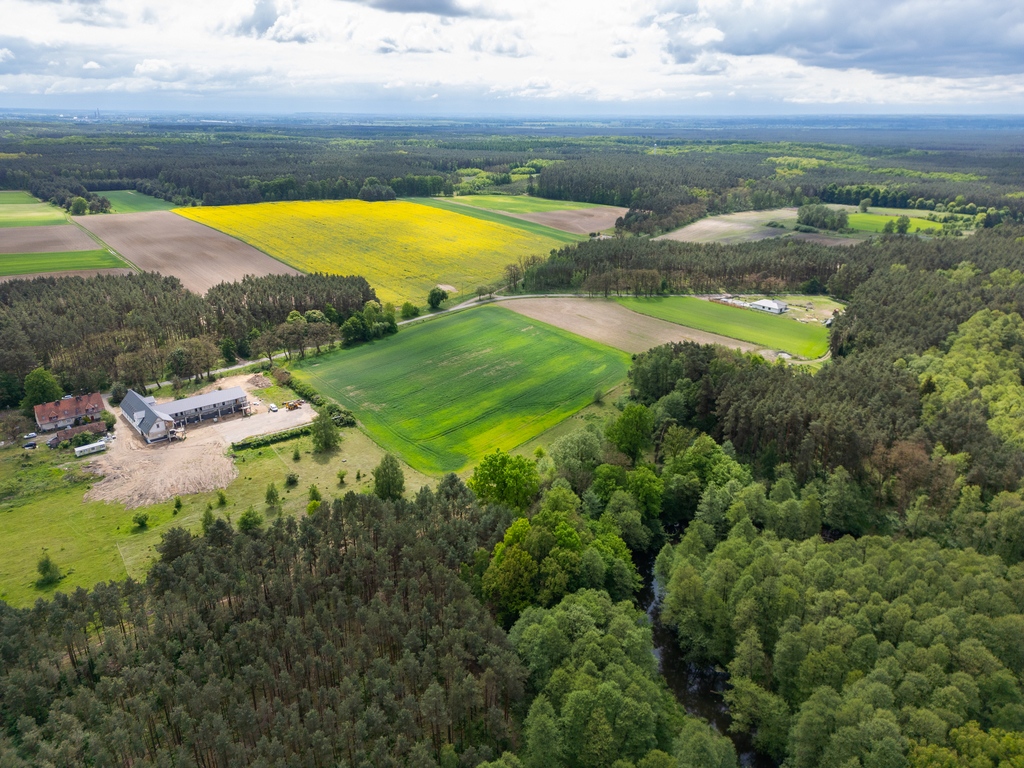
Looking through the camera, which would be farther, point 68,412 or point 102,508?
point 68,412

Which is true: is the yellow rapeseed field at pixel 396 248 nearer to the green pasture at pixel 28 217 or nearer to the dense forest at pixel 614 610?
the green pasture at pixel 28 217

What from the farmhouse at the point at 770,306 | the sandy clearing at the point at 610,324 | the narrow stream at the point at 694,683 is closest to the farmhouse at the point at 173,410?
the sandy clearing at the point at 610,324

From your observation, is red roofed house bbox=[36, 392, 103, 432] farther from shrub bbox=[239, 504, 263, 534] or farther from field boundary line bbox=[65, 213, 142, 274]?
field boundary line bbox=[65, 213, 142, 274]

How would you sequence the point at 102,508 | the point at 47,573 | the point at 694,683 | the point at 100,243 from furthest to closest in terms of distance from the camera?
1. the point at 100,243
2. the point at 102,508
3. the point at 47,573
4. the point at 694,683

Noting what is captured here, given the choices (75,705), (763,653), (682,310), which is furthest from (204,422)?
(682,310)

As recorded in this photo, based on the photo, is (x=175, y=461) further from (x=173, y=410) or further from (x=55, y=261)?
(x=55, y=261)

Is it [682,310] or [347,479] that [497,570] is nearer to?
[347,479]

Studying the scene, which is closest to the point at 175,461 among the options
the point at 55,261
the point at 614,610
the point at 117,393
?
the point at 117,393
